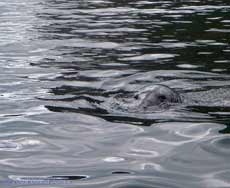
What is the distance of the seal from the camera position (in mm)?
8609

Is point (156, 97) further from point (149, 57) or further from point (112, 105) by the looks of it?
point (149, 57)

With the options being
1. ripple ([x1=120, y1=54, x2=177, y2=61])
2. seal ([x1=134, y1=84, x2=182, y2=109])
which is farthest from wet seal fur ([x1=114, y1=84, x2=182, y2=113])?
ripple ([x1=120, y1=54, x2=177, y2=61])

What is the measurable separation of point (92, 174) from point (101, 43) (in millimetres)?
9715

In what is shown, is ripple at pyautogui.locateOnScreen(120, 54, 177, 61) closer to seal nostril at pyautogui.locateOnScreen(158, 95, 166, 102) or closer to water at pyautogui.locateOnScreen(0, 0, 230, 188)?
water at pyautogui.locateOnScreen(0, 0, 230, 188)

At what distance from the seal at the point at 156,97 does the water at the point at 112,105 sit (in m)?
0.20

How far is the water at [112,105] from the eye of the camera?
6.14m

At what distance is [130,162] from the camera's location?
6.32 m

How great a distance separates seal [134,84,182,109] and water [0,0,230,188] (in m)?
0.20

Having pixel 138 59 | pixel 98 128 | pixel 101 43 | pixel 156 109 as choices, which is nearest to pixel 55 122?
pixel 98 128

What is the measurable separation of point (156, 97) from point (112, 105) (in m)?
0.73

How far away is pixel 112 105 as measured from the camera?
8938mm

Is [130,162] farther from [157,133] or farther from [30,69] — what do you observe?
[30,69]

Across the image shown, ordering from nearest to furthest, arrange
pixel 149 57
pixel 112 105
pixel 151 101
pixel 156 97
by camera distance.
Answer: pixel 151 101 → pixel 156 97 → pixel 112 105 → pixel 149 57

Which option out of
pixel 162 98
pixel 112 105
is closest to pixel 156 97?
pixel 162 98
